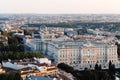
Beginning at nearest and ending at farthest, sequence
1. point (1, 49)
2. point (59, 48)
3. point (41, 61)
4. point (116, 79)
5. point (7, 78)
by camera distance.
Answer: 1. point (7, 78)
2. point (116, 79)
3. point (41, 61)
4. point (59, 48)
5. point (1, 49)

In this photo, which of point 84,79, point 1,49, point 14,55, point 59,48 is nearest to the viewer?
point 84,79

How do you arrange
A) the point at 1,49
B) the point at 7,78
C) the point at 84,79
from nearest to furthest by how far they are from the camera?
the point at 7,78, the point at 84,79, the point at 1,49

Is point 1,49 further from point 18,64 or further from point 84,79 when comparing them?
point 84,79

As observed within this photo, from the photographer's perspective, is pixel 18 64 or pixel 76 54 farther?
pixel 76 54

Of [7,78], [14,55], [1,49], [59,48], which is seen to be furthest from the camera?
[1,49]

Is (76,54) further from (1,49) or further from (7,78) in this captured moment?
(7,78)

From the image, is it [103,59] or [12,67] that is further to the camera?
[103,59]

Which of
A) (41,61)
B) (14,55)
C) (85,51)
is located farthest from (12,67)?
(85,51)

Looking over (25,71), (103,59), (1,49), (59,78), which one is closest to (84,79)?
(59,78)

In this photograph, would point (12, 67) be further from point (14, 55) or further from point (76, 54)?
point (76, 54)
